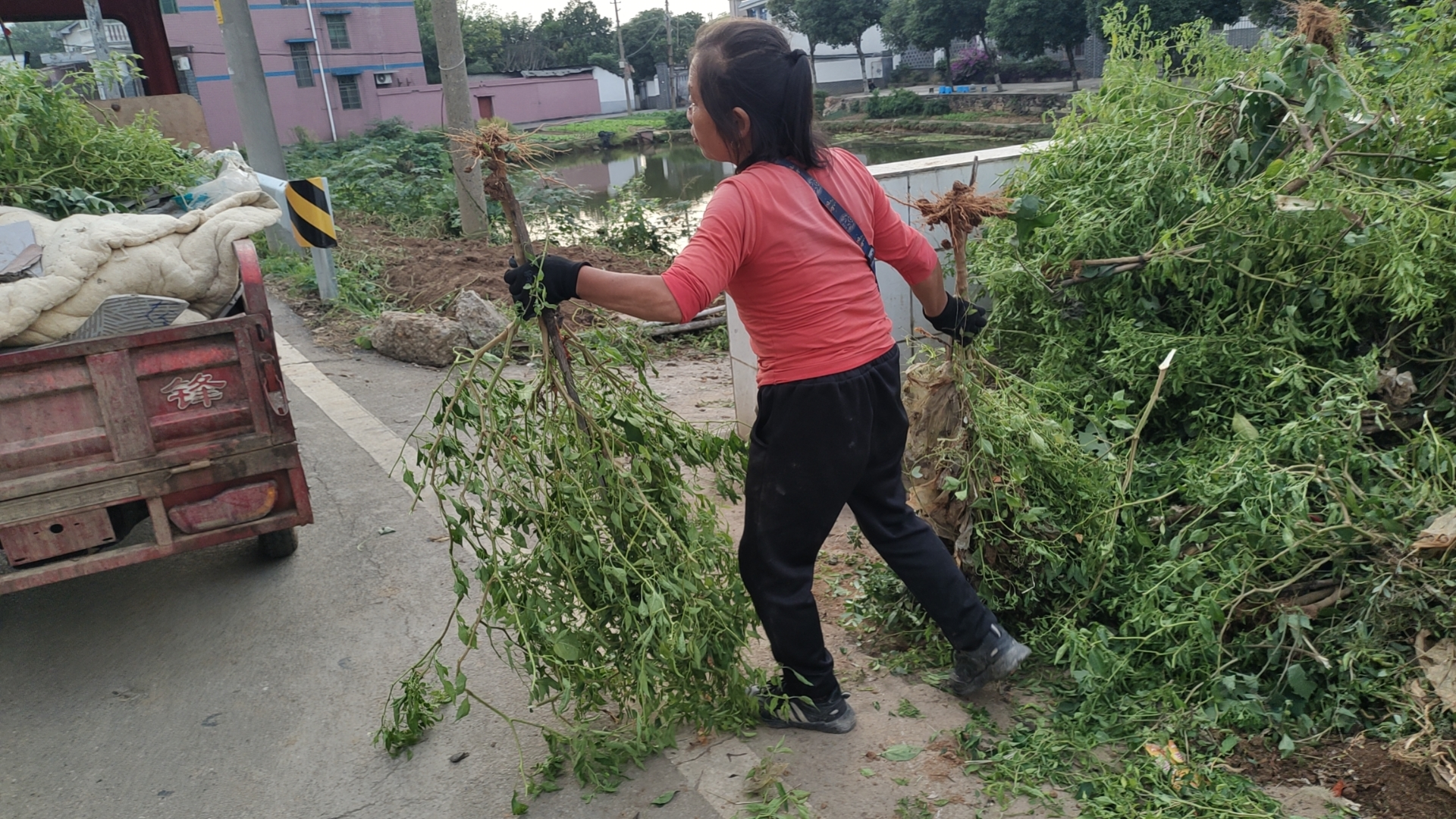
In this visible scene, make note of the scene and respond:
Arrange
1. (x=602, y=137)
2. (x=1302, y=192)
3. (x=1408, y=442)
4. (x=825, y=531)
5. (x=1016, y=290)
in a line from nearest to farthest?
(x=825, y=531) < (x=1408, y=442) < (x=1302, y=192) < (x=1016, y=290) < (x=602, y=137)

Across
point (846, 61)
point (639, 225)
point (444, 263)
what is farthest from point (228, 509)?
point (846, 61)

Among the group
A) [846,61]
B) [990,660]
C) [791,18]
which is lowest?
[990,660]

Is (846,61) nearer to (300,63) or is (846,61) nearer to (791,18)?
Result: (791,18)

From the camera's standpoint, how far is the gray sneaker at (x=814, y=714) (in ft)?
9.09

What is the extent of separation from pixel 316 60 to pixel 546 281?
137ft

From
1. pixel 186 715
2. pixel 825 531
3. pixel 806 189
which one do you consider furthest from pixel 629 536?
pixel 186 715

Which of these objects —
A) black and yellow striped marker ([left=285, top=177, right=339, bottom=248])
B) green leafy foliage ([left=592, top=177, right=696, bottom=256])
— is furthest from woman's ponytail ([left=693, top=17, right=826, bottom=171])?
green leafy foliage ([left=592, top=177, right=696, bottom=256])

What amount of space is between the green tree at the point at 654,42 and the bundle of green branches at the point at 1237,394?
64754mm

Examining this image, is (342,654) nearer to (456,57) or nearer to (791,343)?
(791,343)

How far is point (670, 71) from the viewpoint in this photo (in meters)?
64.1

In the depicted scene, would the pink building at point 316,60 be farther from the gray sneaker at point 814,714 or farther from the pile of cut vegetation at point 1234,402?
the gray sneaker at point 814,714

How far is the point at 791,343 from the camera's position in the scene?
8.21ft

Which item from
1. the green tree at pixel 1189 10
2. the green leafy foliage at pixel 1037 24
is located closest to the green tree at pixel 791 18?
the green leafy foliage at pixel 1037 24

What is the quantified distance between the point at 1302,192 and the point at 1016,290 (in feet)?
3.25
